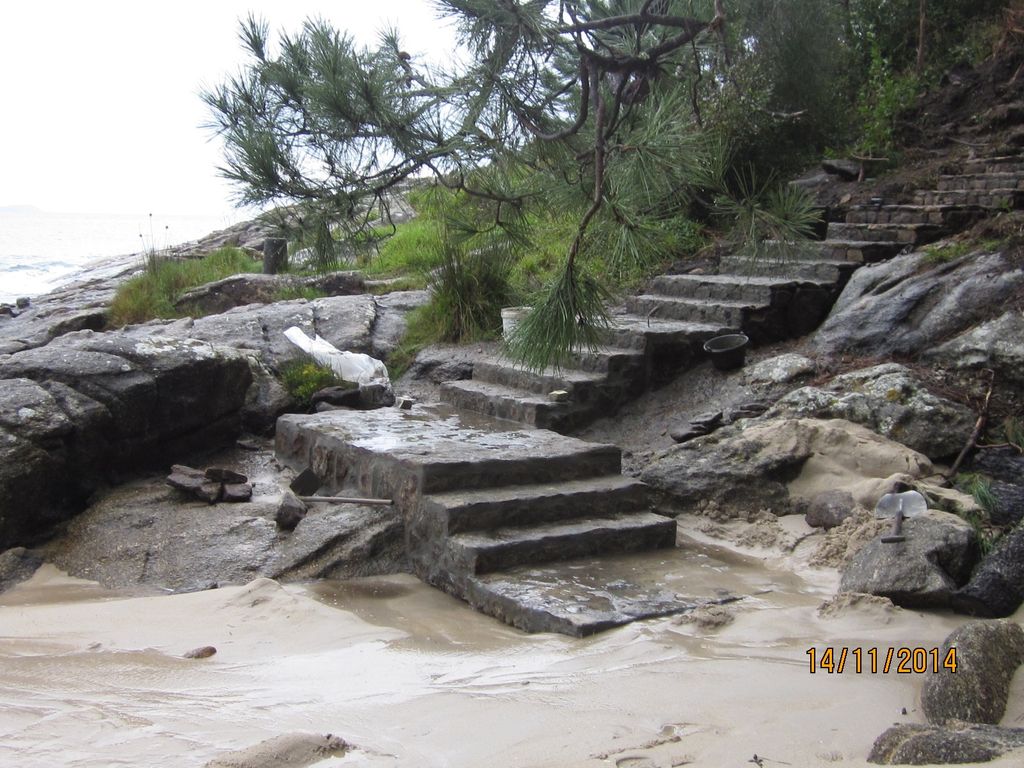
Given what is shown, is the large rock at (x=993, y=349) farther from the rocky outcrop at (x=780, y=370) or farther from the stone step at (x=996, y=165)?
the stone step at (x=996, y=165)

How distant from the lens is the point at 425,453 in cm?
450

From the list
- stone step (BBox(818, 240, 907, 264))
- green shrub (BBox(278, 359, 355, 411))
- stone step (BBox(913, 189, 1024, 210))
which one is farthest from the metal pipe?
stone step (BBox(913, 189, 1024, 210))

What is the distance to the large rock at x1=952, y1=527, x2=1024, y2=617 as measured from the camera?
3244 millimetres

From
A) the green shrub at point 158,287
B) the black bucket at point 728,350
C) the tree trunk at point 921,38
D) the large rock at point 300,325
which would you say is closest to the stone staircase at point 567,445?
the black bucket at point 728,350

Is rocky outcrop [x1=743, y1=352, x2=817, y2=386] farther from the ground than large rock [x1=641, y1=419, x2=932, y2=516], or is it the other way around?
rocky outcrop [x1=743, y1=352, x2=817, y2=386]

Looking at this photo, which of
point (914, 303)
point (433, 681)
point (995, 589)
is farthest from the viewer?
point (914, 303)

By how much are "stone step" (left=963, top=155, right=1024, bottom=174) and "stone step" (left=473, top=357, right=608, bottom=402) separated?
311 cm

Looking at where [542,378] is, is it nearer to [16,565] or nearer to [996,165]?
[16,565]

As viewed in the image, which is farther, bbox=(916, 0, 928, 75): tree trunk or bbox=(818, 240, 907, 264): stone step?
bbox=(916, 0, 928, 75): tree trunk

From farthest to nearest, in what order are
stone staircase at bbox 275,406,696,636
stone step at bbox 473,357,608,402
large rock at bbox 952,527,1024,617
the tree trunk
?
the tree trunk < stone step at bbox 473,357,608,402 < stone staircase at bbox 275,406,696,636 < large rock at bbox 952,527,1024,617

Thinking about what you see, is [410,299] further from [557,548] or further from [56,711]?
[56,711]

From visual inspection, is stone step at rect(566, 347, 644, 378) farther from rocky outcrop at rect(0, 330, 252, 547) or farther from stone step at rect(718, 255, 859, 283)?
rocky outcrop at rect(0, 330, 252, 547)

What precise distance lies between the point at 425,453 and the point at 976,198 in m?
4.14

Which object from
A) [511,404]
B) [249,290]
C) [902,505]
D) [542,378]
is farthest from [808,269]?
[249,290]
